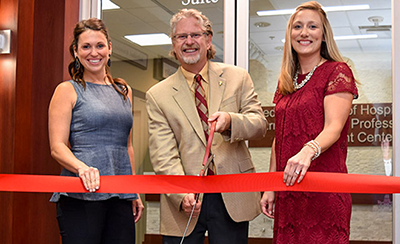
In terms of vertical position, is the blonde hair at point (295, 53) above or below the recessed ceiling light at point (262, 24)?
below

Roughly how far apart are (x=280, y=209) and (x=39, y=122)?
2.16 metres

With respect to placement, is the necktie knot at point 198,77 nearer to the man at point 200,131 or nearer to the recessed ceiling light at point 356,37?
the man at point 200,131

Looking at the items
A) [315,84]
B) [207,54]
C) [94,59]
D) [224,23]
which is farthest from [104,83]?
[224,23]

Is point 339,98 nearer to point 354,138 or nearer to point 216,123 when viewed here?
point 216,123

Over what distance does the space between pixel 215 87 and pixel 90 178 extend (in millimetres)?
849

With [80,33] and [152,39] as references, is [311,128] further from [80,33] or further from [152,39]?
[152,39]

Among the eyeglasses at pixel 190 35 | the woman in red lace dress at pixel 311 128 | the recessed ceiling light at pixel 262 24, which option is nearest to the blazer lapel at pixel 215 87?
the eyeglasses at pixel 190 35

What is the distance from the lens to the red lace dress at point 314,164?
7.62ft

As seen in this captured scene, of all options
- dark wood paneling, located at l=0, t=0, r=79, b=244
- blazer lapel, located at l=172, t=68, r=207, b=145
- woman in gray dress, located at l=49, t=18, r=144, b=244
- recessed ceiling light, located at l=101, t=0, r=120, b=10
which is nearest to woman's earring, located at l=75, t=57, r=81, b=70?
woman in gray dress, located at l=49, t=18, r=144, b=244

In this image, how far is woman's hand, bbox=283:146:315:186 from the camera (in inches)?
86.1

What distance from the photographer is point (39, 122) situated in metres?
3.83

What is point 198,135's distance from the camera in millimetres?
2695

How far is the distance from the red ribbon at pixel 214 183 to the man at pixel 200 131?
0.18 meters

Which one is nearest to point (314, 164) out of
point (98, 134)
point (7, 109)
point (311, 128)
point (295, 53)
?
point (311, 128)
